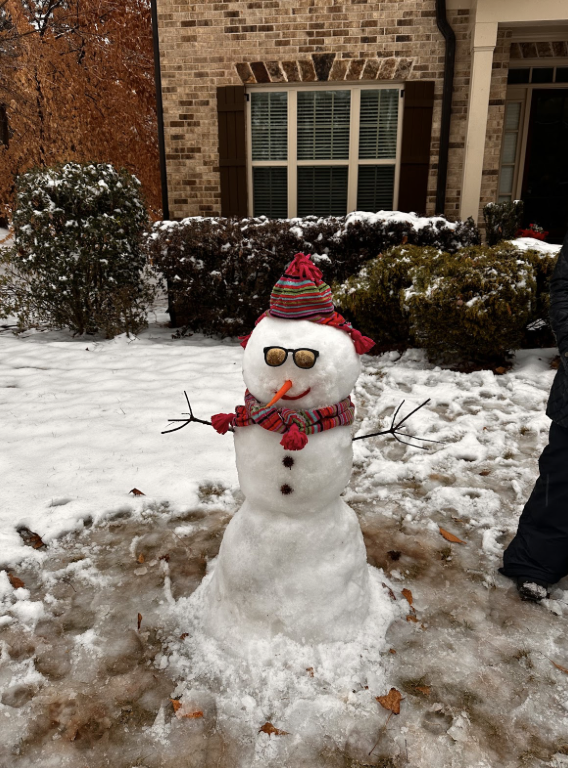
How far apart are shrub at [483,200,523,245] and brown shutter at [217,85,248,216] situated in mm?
3296

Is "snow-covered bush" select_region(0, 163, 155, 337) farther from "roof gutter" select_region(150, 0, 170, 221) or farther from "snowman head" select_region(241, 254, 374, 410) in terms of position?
"snowman head" select_region(241, 254, 374, 410)

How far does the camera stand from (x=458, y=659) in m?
2.05

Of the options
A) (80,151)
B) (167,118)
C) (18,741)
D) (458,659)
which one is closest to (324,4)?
(167,118)

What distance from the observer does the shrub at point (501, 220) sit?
6785 mm

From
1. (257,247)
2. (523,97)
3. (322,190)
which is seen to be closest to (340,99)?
(322,190)

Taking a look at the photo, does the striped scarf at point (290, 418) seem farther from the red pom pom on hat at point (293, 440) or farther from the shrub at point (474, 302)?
the shrub at point (474, 302)

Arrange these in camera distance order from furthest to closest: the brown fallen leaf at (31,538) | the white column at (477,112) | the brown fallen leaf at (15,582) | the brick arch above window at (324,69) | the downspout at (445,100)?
1. the brick arch above window at (324,69)
2. the downspout at (445,100)
3. the white column at (477,112)
4. the brown fallen leaf at (31,538)
5. the brown fallen leaf at (15,582)

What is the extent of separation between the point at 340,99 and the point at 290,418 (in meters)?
6.58

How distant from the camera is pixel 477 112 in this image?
646cm

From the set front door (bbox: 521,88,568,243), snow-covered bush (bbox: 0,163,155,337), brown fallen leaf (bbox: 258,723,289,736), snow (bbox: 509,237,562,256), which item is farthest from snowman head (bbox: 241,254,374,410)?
front door (bbox: 521,88,568,243)

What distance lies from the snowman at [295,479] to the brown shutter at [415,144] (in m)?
5.84

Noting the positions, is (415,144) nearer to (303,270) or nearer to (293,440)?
(303,270)

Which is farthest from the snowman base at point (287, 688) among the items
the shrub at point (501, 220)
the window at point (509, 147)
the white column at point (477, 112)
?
the window at point (509, 147)

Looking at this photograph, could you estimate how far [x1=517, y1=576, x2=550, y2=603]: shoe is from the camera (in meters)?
2.33
